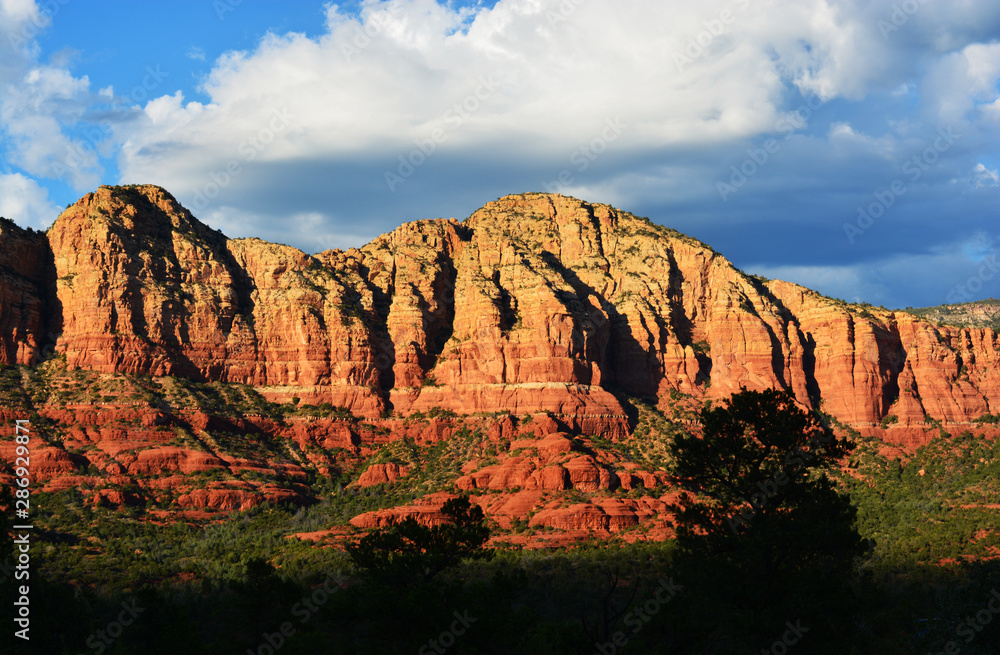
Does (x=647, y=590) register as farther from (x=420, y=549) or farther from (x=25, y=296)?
(x=25, y=296)

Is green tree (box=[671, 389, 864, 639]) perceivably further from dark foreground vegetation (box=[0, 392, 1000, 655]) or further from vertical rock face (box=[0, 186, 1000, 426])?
vertical rock face (box=[0, 186, 1000, 426])

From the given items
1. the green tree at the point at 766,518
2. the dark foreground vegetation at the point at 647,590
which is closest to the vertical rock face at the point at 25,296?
the dark foreground vegetation at the point at 647,590

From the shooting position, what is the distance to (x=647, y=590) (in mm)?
76938

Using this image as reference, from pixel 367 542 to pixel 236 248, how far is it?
4408 inches

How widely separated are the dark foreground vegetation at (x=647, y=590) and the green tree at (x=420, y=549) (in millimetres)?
155

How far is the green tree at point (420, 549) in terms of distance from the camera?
64000 mm

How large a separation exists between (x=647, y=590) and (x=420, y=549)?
72.4 ft

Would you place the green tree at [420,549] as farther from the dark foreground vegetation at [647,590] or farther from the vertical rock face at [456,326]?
the vertical rock face at [456,326]

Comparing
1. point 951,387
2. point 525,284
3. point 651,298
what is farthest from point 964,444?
point 525,284

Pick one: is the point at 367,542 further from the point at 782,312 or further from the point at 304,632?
the point at 782,312

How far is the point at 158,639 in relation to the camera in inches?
2343

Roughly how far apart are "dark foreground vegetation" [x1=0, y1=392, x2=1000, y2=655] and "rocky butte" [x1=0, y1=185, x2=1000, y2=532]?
2092 inches

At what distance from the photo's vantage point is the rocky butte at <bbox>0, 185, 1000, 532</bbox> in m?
144

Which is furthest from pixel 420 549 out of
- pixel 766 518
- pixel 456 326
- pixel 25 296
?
pixel 25 296
